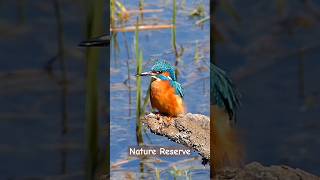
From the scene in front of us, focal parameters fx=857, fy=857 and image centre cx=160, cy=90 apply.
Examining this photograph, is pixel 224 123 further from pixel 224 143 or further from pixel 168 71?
pixel 168 71

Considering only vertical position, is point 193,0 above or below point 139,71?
above

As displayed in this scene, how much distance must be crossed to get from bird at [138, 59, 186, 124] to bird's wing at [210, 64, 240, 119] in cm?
9

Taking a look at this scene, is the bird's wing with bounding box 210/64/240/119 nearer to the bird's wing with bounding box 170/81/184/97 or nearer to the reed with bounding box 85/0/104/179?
the bird's wing with bounding box 170/81/184/97

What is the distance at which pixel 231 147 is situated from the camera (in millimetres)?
2279

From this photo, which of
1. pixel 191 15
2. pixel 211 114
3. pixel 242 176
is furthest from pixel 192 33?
pixel 242 176

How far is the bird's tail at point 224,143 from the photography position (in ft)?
7.45

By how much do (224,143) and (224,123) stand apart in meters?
0.05

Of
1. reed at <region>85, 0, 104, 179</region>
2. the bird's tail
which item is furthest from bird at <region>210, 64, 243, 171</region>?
reed at <region>85, 0, 104, 179</region>

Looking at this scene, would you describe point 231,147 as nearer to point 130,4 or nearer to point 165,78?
point 165,78

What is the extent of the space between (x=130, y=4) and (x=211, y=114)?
0.36 m

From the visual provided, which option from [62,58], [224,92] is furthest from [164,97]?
[62,58]

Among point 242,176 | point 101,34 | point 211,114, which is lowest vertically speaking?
point 242,176

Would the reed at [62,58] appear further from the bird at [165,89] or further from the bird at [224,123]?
the bird at [224,123]

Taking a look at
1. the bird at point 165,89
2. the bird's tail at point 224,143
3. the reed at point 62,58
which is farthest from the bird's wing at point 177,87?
the reed at point 62,58
